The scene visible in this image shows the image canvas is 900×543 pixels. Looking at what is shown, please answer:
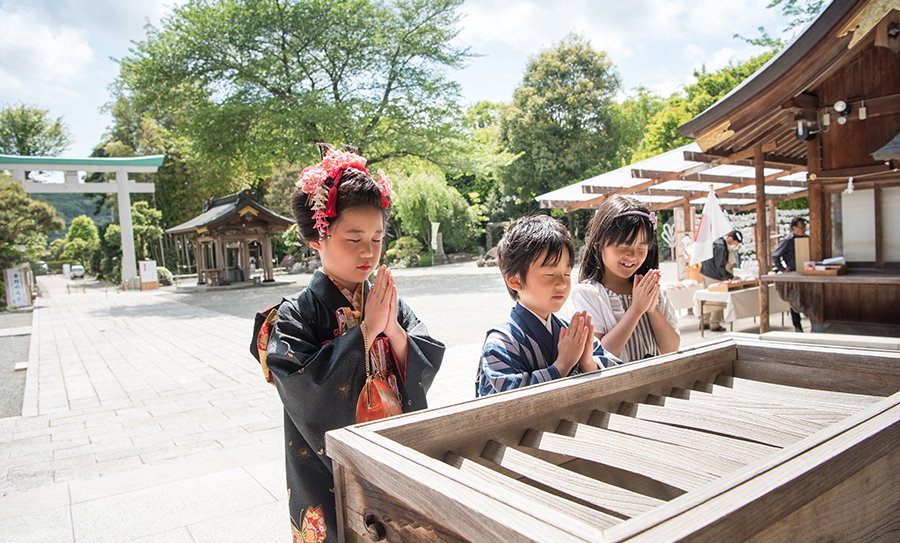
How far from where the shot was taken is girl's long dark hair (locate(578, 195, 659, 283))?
6.52ft

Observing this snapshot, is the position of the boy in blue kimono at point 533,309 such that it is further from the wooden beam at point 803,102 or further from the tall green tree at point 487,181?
the tall green tree at point 487,181

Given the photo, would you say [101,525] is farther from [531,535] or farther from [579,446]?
[531,535]

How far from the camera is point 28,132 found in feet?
102

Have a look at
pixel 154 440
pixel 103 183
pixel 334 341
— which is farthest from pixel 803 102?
pixel 103 183

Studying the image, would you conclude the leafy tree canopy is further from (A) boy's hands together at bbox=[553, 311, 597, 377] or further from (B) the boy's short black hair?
(A) boy's hands together at bbox=[553, 311, 597, 377]

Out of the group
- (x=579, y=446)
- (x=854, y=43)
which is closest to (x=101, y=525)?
(x=579, y=446)

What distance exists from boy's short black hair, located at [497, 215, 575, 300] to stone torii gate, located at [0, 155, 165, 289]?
20.5 meters

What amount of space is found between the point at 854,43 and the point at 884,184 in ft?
5.46

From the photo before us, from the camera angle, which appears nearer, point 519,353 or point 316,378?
point 316,378

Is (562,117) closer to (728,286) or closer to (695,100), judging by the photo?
(695,100)

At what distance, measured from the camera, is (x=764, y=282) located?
6211 mm

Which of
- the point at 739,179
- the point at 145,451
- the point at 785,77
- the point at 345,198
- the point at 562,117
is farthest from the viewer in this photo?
the point at 562,117

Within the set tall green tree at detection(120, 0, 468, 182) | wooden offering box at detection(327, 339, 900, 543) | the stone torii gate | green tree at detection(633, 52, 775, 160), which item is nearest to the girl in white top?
wooden offering box at detection(327, 339, 900, 543)

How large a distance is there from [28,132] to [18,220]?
21.0 m
